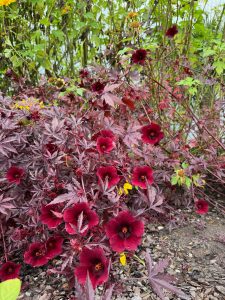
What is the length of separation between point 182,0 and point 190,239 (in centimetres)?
187

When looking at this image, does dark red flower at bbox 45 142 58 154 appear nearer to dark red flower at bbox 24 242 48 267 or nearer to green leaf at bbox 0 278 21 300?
dark red flower at bbox 24 242 48 267

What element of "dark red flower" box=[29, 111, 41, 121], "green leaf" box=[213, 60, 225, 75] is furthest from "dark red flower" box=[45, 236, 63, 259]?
"green leaf" box=[213, 60, 225, 75]

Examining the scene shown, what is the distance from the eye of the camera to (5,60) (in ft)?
12.2

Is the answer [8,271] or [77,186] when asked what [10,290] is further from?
[8,271]

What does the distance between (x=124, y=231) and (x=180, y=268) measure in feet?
1.81

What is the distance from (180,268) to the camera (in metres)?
1.81

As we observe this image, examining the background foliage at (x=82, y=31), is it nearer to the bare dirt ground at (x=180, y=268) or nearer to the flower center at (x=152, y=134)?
the flower center at (x=152, y=134)

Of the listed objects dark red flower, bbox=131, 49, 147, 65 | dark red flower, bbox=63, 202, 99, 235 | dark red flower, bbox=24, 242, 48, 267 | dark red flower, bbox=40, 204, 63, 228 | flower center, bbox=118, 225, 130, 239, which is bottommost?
dark red flower, bbox=24, 242, 48, 267

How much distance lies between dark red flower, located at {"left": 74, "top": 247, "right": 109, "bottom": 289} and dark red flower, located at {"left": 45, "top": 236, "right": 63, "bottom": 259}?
0.31m

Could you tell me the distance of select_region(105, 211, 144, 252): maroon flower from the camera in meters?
1.38

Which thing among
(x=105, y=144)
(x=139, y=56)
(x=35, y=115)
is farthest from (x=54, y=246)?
(x=139, y=56)

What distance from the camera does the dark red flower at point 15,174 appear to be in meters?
1.69

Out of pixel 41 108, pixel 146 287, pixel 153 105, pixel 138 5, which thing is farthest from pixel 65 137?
pixel 138 5

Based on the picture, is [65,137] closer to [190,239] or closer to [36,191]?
[36,191]
